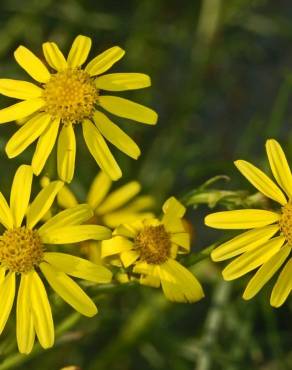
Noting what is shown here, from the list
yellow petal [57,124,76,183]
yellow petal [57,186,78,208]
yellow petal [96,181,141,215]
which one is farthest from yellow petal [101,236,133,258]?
yellow petal [96,181,141,215]

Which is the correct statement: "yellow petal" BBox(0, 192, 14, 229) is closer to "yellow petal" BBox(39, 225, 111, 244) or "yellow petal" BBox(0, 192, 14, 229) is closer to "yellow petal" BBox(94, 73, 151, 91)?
"yellow petal" BBox(39, 225, 111, 244)

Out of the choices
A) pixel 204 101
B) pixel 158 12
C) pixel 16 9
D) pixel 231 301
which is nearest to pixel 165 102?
pixel 204 101

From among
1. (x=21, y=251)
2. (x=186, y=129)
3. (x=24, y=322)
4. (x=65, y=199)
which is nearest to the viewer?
(x=24, y=322)

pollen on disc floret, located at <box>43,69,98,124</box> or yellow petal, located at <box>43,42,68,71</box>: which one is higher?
yellow petal, located at <box>43,42,68,71</box>

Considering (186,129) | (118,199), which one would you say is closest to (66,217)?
(118,199)

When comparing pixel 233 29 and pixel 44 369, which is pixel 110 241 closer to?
pixel 44 369

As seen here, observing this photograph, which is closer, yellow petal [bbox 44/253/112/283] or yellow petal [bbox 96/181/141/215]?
yellow petal [bbox 44/253/112/283]

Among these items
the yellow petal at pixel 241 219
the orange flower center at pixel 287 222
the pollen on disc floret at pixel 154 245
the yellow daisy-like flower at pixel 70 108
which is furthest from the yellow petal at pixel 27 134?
the orange flower center at pixel 287 222

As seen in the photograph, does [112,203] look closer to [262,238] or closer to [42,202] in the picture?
[42,202]
